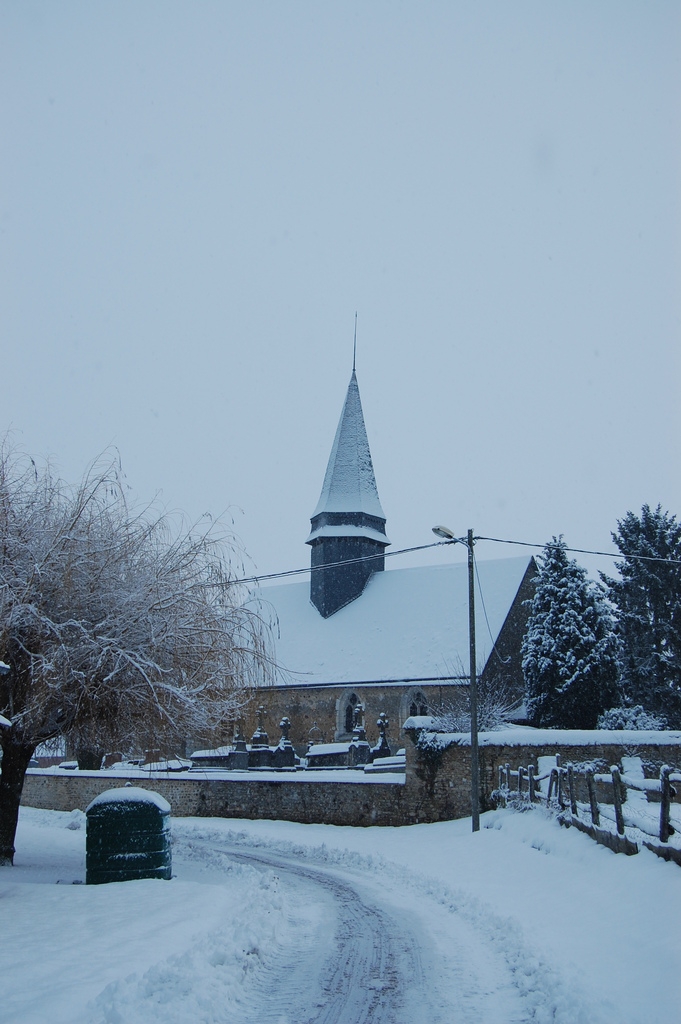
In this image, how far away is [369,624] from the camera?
40.3m

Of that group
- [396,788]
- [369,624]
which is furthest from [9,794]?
[369,624]

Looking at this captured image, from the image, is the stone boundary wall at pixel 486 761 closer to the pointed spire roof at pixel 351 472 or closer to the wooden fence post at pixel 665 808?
the wooden fence post at pixel 665 808

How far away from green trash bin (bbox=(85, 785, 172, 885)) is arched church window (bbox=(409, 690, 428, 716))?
23804mm

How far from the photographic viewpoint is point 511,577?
39062 mm

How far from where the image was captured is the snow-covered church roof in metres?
35.5

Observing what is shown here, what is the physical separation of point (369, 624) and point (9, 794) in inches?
1084

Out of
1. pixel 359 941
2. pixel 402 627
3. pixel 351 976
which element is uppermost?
pixel 402 627

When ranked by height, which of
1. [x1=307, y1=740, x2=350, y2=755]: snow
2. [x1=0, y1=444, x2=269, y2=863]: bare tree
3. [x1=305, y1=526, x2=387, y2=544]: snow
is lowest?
[x1=307, y1=740, x2=350, y2=755]: snow

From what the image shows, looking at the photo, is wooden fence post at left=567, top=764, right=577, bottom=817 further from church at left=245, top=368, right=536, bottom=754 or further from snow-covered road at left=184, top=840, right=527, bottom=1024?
church at left=245, top=368, right=536, bottom=754

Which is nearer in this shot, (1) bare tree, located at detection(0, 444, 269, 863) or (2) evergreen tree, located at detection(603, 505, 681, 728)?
(1) bare tree, located at detection(0, 444, 269, 863)

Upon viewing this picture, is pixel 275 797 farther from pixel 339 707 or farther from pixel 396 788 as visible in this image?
pixel 339 707

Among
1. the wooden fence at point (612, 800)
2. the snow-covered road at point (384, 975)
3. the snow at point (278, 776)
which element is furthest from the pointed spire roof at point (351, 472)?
the snow-covered road at point (384, 975)

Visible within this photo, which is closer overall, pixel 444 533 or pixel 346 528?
pixel 444 533

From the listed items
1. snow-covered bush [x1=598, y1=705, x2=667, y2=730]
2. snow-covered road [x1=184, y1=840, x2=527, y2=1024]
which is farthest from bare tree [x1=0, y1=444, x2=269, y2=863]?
snow-covered bush [x1=598, y1=705, x2=667, y2=730]
